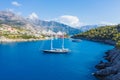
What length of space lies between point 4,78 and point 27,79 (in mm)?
7518

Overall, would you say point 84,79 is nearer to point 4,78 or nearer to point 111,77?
point 111,77

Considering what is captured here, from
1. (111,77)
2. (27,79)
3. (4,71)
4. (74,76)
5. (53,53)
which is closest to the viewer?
(111,77)

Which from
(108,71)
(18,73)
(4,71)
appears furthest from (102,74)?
(4,71)

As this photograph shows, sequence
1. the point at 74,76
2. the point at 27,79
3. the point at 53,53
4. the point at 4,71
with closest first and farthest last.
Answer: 1. the point at 27,79
2. the point at 74,76
3. the point at 4,71
4. the point at 53,53

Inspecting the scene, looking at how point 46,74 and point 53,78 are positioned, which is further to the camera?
point 46,74

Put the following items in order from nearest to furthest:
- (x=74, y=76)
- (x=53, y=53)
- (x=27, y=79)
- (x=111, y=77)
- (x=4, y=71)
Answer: (x=111, y=77) → (x=27, y=79) → (x=74, y=76) → (x=4, y=71) → (x=53, y=53)

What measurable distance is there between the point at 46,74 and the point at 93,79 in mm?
17543

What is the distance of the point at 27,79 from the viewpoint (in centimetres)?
7444

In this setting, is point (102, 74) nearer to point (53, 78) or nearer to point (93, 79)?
point (93, 79)

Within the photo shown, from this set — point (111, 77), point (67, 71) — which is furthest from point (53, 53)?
point (111, 77)

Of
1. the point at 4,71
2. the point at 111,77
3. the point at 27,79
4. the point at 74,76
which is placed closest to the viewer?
the point at 111,77

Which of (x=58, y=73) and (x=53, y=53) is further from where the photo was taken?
(x=53, y=53)

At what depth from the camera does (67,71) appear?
89.5 meters

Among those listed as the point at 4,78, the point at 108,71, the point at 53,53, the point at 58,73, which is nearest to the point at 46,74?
the point at 58,73
